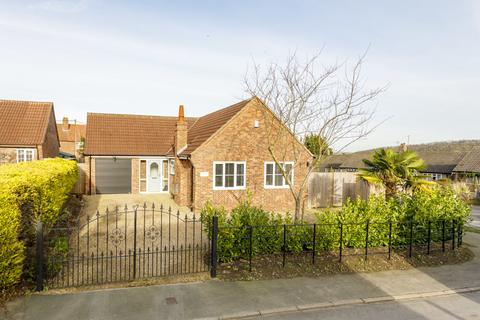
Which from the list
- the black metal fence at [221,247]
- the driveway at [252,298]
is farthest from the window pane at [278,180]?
the driveway at [252,298]

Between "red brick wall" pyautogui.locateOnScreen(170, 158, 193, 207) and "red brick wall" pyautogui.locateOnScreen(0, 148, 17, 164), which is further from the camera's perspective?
"red brick wall" pyautogui.locateOnScreen(0, 148, 17, 164)

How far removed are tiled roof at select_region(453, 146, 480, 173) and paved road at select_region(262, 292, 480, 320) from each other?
1210 inches

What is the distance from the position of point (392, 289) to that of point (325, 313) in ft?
7.01

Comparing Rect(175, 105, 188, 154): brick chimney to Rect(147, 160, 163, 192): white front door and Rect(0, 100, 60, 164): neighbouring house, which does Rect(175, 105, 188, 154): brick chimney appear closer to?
Rect(147, 160, 163, 192): white front door

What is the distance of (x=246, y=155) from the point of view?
16.4 metres

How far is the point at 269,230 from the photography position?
338 inches

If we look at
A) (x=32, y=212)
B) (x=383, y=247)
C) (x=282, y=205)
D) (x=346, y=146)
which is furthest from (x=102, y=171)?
(x=383, y=247)

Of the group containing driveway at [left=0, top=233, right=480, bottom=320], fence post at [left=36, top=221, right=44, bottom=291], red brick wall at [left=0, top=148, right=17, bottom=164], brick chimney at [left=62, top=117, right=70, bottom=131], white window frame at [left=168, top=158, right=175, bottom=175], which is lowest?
driveway at [left=0, top=233, right=480, bottom=320]

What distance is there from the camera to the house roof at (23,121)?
23.5 meters

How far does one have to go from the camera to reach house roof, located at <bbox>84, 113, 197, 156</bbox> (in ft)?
68.3

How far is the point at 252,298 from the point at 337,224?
3.72 meters

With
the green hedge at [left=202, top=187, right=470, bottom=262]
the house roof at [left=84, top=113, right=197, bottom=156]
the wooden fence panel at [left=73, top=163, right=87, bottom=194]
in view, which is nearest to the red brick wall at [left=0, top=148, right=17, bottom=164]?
the wooden fence panel at [left=73, top=163, right=87, bottom=194]

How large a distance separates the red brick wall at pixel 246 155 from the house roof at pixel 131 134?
3.37m

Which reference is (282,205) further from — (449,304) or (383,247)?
(449,304)
